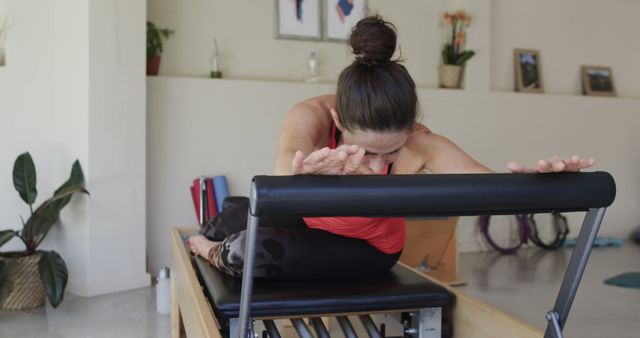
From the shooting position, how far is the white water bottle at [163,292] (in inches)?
122

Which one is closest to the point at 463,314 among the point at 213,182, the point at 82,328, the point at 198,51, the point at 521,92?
the point at 82,328

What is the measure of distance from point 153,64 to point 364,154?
3010mm

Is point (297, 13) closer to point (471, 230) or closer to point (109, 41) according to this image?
point (109, 41)

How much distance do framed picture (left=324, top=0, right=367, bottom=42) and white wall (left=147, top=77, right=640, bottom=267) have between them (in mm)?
466

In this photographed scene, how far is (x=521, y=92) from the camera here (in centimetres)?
545

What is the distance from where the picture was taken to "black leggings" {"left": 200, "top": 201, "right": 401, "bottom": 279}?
5.73 feet

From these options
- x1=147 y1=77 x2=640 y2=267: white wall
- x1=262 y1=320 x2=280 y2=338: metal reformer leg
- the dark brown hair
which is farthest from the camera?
x1=147 y1=77 x2=640 y2=267: white wall

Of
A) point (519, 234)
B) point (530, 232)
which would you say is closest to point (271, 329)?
point (519, 234)

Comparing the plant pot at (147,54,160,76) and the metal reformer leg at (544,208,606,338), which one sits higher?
the plant pot at (147,54,160,76)

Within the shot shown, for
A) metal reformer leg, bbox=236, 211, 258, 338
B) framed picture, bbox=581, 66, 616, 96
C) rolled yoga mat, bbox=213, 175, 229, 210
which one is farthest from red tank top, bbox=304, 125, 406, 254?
framed picture, bbox=581, 66, 616, 96

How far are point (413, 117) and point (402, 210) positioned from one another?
477 millimetres

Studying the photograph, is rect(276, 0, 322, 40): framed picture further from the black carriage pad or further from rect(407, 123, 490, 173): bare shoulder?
the black carriage pad

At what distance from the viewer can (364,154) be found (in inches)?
53.9

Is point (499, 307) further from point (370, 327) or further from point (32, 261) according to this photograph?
point (32, 261)
